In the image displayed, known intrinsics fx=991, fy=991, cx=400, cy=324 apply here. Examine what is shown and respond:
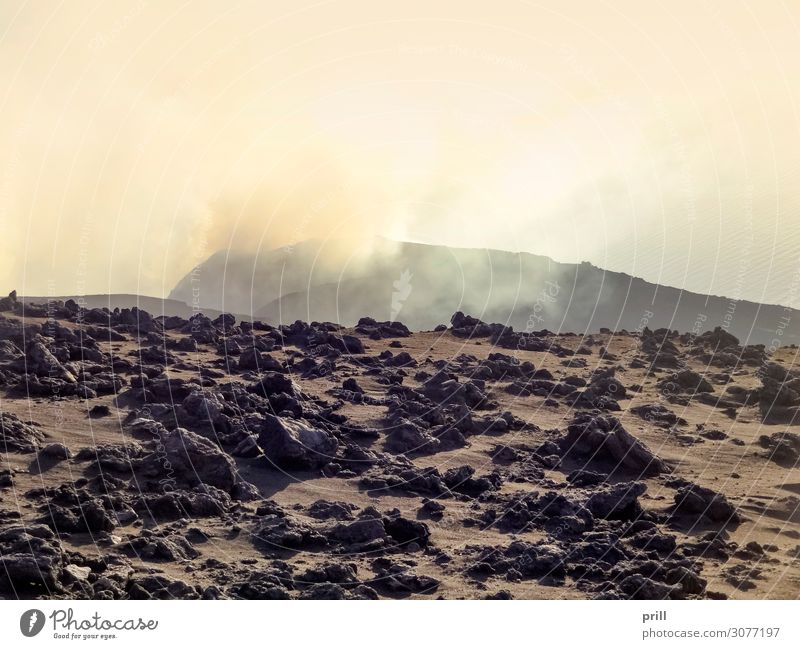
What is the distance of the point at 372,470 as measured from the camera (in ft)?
115

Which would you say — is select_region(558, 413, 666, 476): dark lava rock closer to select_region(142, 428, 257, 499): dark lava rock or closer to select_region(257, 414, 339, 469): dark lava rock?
select_region(257, 414, 339, 469): dark lava rock

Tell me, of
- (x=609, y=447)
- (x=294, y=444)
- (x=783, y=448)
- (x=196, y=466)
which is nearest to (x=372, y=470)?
(x=294, y=444)

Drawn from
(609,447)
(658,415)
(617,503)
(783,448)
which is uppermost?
(658,415)

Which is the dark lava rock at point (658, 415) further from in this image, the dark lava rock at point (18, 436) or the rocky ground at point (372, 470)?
the dark lava rock at point (18, 436)

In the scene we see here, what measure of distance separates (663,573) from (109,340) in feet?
111

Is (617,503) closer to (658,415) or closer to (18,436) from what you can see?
(658,415)

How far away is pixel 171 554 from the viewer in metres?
26.0

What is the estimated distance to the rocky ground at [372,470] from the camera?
2589 centimetres

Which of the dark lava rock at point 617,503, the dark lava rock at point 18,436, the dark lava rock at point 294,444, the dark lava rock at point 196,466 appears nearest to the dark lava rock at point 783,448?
the dark lava rock at point 617,503

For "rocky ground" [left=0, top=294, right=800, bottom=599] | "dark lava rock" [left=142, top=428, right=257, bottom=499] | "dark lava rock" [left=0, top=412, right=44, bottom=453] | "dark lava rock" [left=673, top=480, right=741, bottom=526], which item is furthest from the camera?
"dark lava rock" [left=0, top=412, right=44, bottom=453]

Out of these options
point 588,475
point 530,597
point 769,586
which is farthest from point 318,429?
point 769,586

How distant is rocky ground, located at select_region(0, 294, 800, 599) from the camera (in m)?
25.9

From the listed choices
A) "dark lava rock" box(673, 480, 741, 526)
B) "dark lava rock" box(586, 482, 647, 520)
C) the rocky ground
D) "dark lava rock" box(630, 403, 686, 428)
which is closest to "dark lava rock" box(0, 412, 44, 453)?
the rocky ground

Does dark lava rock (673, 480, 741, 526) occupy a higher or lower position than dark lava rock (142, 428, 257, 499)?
lower
